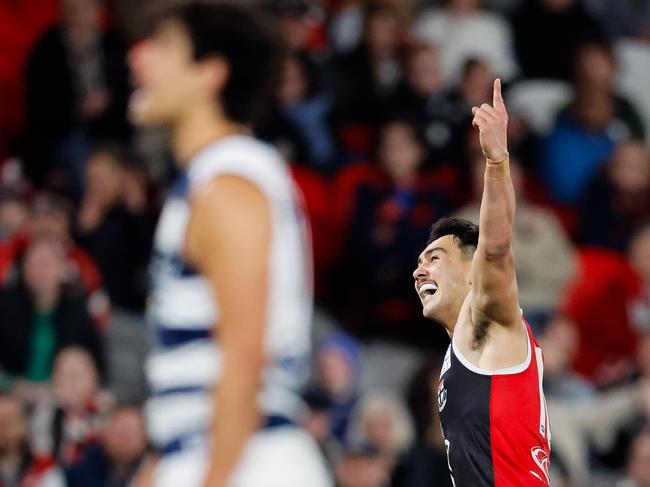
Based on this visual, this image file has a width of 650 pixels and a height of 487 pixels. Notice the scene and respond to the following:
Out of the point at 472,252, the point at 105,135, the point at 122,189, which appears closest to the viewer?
the point at 472,252

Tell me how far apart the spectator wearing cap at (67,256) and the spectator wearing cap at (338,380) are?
1.39m

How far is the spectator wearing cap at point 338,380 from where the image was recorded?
27.7 feet

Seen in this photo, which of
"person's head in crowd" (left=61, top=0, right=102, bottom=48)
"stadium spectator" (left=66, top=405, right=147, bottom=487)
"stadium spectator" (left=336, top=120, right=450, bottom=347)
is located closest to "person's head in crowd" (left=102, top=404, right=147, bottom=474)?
"stadium spectator" (left=66, top=405, right=147, bottom=487)

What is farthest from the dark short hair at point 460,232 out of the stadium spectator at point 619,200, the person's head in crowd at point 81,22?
the person's head in crowd at point 81,22

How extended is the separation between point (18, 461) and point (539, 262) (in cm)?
323

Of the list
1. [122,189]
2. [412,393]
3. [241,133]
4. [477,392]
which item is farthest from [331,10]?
[477,392]

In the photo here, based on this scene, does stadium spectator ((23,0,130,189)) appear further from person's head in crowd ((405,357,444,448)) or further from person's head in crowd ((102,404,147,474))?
person's head in crowd ((405,357,444,448))

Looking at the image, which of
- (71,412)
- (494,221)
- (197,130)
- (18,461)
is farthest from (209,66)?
(71,412)

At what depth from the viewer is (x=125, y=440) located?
7867 millimetres

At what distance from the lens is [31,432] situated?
8.02 m

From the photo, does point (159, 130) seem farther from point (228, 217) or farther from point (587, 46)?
point (228, 217)

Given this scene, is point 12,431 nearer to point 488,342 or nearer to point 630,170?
point 630,170

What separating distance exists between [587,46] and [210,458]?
834 cm

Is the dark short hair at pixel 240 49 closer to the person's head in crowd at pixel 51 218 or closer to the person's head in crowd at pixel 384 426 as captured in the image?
the person's head in crowd at pixel 384 426
